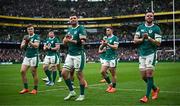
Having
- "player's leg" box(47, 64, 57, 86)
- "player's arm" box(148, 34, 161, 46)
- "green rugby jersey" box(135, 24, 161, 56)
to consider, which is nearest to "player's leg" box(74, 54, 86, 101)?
"green rugby jersey" box(135, 24, 161, 56)

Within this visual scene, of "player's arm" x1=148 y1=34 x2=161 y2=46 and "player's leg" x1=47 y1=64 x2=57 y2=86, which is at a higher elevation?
"player's arm" x1=148 y1=34 x2=161 y2=46

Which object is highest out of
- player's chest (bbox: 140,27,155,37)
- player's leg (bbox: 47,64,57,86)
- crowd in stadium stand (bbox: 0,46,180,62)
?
player's chest (bbox: 140,27,155,37)

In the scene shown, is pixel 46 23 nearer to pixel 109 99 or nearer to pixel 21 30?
pixel 21 30

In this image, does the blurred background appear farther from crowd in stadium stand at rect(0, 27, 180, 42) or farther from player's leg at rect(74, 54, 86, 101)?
player's leg at rect(74, 54, 86, 101)

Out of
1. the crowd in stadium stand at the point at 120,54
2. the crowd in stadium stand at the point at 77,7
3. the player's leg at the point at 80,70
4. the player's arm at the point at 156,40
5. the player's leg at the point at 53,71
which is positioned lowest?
the crowd in stadium stand at the point at 120,54

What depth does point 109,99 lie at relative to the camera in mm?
12164

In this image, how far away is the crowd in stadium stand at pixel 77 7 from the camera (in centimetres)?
7808

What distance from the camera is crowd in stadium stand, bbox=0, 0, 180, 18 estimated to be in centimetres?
7808

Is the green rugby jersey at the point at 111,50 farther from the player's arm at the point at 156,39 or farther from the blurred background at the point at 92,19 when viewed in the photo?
the blurred background at the point at 92,19

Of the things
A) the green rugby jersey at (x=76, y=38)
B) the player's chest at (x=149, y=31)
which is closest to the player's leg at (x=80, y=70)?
the green rugby jersey at (x=76, y=38)

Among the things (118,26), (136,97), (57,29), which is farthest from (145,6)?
(136,97)

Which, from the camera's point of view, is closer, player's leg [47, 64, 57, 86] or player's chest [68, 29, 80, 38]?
player's chest [68, 29, 80, 38]

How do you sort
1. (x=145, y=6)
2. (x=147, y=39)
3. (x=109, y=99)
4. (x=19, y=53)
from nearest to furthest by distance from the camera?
(x=147, y=39), (x=109, y=99), (x=19, y=53), (x=145, y=6)

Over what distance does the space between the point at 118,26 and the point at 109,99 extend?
228 ft
